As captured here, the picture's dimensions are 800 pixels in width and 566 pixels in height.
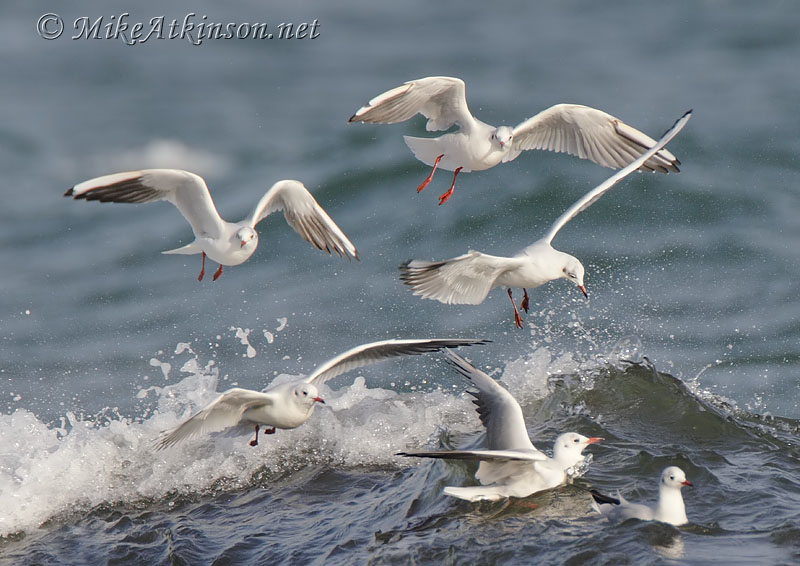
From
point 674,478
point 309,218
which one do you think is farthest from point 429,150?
point 674,478

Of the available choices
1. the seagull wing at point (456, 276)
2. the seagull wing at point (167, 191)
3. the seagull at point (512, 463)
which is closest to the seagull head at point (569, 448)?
the seagull at point (512, 463)

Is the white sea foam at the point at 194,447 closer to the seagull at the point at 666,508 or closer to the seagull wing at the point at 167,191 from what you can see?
the seagull wing at the point at 167,191

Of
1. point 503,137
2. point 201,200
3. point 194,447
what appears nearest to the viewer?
point 201,200

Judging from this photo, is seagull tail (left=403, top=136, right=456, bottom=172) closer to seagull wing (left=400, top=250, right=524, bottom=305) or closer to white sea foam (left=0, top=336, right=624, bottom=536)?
seagull wing (left=400, top=250, right=524, bottom=305)

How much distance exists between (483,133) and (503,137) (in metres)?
0.21

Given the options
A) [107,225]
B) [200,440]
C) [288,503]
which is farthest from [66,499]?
[107,225]

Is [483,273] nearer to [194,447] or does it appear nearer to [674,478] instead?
[674,478]

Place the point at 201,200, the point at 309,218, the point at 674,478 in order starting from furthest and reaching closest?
the point at 309,218
the point at 201,200
the point at 674,478

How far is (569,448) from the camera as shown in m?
6.60

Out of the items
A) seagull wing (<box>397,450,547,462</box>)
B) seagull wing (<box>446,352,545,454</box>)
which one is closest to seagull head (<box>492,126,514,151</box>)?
seagull wing (<box>446,352,545,454</box>)

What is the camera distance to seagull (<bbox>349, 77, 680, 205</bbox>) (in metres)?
7.16

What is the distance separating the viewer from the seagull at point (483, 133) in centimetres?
716

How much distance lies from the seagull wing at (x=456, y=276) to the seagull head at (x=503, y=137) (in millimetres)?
927

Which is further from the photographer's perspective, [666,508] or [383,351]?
[383,351]
